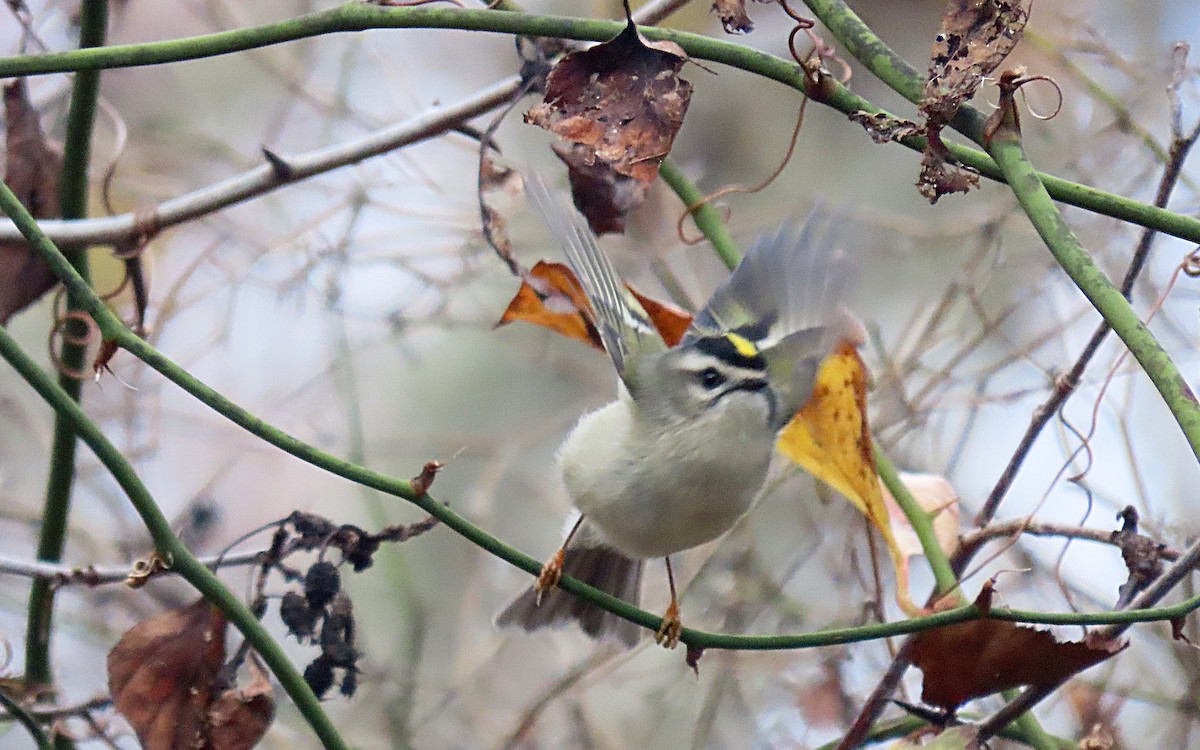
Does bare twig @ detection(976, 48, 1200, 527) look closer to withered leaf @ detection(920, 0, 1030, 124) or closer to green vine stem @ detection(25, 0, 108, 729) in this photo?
withered leaf @ detection(920, 0, 1030, 124)

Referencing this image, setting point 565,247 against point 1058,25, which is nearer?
point 565,247

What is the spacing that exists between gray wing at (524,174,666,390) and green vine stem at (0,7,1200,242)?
0.43 meters

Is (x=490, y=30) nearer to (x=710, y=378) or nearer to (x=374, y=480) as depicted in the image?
(x=374, y=480)

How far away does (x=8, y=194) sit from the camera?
3.33 ft

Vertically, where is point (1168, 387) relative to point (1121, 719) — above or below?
below

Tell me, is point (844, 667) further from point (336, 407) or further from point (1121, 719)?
point (336, 407)

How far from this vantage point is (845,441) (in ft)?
4.78

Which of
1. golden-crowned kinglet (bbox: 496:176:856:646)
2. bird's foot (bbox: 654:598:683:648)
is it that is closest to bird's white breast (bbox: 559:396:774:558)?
golden-crowned kinglet (bbox: 496:176:856:646)

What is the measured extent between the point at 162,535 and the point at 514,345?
2.55 m

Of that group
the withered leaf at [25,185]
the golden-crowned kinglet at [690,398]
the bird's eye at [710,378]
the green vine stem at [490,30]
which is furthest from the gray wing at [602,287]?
the withered leaf at [25,185]

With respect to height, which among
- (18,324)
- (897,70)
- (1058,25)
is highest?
(18,324)

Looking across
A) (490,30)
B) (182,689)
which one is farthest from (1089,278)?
(182,689)

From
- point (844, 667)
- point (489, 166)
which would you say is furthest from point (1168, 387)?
point (844, 667)

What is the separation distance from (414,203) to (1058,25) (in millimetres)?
1529
